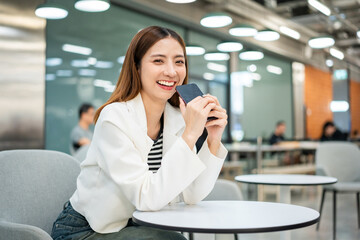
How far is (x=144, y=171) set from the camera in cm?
138

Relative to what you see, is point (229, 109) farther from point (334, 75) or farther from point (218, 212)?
point (218, 212)

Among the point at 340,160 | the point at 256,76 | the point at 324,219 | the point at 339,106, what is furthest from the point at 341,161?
the point at 339,106

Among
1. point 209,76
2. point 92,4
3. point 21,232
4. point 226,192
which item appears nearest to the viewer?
point 21,232

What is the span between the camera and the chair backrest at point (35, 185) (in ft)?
5.45

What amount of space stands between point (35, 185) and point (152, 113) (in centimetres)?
63

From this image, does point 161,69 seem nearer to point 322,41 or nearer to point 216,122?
point 216,122

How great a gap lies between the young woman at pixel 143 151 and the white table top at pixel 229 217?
0.07 metres

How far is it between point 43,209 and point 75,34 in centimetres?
489

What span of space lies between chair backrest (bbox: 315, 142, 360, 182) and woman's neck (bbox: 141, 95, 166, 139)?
10.2 feet

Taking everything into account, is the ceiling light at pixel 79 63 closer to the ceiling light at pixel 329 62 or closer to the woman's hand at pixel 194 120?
the woman's hand at pixel 194 120

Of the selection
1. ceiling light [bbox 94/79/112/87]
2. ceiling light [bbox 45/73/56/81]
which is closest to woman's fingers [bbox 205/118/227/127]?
ceiling light [bbox 45/73/56/81]

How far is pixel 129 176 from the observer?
1.35 metres

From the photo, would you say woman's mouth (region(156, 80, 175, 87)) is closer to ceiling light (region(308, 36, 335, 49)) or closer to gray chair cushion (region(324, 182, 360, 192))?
gray chair cushion (region(324, 182, 360, 192))

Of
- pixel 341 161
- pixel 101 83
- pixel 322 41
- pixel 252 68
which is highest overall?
pixel 252 68
